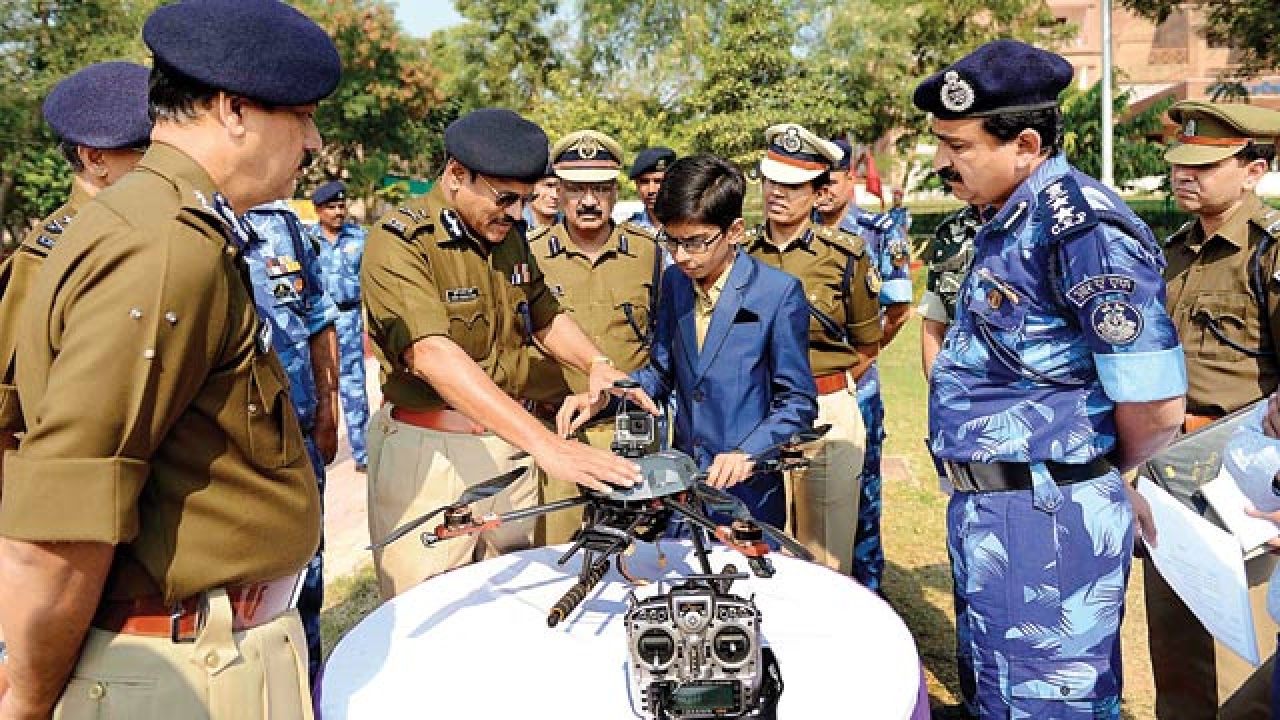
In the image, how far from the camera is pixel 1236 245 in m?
3.51

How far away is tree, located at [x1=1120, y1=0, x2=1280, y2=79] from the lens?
1409 cm

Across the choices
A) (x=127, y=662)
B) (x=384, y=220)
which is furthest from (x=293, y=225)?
(x=127, y=662)

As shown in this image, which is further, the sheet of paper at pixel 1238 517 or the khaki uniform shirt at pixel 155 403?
the sheet of paper at pixel 1238 517

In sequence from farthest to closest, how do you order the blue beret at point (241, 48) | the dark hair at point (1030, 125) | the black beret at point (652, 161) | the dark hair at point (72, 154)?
the black beret at point (652, 161)
the dark hair at point (72, 154)
the dark hair at point (1030, 125)
the blue beret at point (241, 48)

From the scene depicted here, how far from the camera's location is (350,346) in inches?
291

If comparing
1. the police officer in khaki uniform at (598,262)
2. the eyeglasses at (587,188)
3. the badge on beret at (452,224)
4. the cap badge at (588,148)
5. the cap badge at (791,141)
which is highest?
the badge on beret at (452,224)

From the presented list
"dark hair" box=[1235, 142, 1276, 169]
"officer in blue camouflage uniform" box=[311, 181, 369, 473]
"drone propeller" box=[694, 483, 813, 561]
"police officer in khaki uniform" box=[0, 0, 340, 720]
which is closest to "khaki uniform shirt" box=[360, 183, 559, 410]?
"drone propeller" box=[694, 483, 813, 561]

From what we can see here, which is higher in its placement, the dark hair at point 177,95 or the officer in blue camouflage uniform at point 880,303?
the dark hair at point 177,95

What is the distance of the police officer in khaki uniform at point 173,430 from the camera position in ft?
4.45

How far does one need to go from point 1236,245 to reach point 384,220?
306cm

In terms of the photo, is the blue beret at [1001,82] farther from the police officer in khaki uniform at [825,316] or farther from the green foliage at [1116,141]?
the green foliage at [1116,141]

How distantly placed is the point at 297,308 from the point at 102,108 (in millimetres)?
1200

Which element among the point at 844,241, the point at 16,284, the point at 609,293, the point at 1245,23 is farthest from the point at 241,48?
the point at 1245,23

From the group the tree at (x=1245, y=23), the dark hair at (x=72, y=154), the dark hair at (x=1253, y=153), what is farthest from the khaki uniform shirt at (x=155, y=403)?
the tree at (x=1245, y=23)
